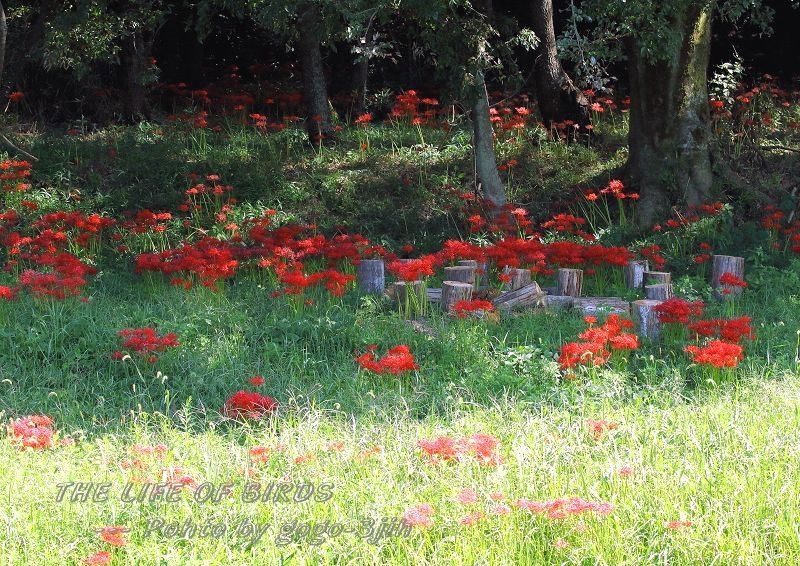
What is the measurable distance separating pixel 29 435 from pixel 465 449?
1.94m

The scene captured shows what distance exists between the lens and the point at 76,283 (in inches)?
276

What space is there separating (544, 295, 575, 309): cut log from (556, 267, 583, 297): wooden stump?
1.01 feet

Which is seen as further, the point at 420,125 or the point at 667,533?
the point at 420,125

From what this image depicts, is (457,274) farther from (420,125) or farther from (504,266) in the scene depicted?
(420,125)

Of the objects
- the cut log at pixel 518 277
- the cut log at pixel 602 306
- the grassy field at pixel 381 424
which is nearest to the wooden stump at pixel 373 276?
the grassy field at pixel 381 424

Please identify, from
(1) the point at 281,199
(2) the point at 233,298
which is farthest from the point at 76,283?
(1) the point at 281,199

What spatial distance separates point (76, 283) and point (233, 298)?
129 centimetres

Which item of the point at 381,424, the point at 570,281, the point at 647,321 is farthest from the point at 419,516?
the point at 570,281

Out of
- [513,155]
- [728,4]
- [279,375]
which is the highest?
[728,4]

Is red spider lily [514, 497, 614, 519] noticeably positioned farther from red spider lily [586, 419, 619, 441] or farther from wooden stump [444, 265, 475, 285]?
wooden stump [444, 265, 475, 285]

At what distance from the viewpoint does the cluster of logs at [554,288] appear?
7070 millimetres

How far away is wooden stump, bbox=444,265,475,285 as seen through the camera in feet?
24.8

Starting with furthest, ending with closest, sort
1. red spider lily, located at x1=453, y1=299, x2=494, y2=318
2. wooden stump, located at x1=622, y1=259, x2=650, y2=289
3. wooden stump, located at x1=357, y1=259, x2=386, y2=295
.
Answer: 1. wooden stump, located at x1=622, y1=259, x2=650, y2=289
2. wooden stump, located at x1=357, y1=259, x2=386, y2=295
3. red spider lily, located at x1=453, y1=299, x2=494, y2=318

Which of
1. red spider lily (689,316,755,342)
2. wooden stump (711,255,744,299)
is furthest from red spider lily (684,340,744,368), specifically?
wooden stump (711,255,744,299)
